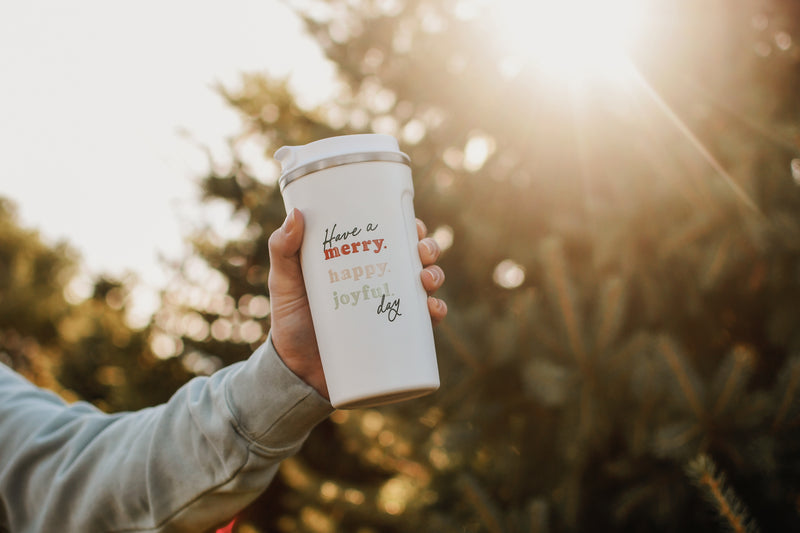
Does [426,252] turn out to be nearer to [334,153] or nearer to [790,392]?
[334,153]

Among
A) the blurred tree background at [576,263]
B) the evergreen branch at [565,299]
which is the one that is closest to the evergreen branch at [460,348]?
the blurred tree background at [576,263]

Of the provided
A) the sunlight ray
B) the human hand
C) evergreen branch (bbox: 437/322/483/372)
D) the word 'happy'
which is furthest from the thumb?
the sunlight ray

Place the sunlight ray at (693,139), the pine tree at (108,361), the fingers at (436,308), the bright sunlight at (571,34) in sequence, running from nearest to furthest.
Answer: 1. the fingers at (436,308)
2. the sunlight ray at (693,139)
3. the bright sunlight at (571,34)
4. the pine tree at (108,361)

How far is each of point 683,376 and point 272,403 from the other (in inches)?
42.1

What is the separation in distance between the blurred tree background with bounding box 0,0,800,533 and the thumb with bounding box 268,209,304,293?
835 mm

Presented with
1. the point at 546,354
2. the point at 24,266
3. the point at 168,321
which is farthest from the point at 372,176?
the point at 24,266

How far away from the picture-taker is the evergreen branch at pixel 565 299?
1.76 meters

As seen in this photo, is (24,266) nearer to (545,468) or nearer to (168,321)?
(168,321)

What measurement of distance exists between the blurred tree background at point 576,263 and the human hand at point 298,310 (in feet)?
2.08

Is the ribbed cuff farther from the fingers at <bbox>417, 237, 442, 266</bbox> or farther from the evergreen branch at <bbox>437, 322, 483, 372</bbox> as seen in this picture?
the evergreen branch at <bbox>437, 322, 483, 372</bbox>

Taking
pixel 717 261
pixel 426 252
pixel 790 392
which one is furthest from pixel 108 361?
pixel 790 392

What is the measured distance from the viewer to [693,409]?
1.60 metres

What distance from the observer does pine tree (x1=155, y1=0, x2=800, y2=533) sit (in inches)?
69.1

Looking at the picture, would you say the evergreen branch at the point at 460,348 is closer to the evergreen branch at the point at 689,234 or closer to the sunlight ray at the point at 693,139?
the evergreen branch at the point at 689,234
